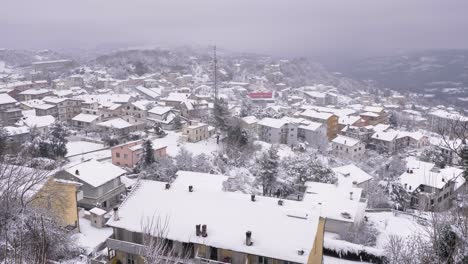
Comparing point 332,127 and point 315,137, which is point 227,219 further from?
point 332,127

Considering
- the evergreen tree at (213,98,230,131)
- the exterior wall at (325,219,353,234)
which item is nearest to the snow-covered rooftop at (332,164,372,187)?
the exterior wall at (325,219,353,234)

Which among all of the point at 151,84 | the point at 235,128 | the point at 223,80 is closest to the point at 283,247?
the point at 235,128

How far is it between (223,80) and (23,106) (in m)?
50.6

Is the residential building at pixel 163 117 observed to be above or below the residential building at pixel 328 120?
above

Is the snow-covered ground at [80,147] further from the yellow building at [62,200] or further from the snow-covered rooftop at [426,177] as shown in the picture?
the snow-covered rooftop at [426,177]

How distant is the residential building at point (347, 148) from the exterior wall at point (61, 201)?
→ 2765cm

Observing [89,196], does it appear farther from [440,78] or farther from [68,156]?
[440,78]

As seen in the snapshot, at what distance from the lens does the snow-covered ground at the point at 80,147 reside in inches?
1173

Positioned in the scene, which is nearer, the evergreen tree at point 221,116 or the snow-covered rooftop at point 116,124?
the evergreen tree at point 221,116

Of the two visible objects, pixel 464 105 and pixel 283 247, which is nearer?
pixel 283 247

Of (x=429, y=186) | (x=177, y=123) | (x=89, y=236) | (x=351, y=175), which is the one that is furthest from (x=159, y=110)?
(x=429, y=186)

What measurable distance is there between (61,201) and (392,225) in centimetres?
1525

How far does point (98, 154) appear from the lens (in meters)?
29.7

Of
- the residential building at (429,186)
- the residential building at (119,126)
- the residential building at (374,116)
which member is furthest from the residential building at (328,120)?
the residential building at (119,126)
